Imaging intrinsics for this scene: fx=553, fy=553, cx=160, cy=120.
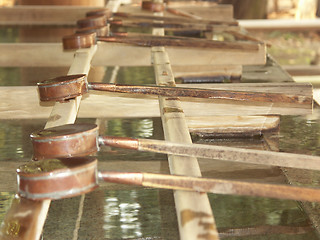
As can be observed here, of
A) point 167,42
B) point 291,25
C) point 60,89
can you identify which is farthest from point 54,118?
point 291,25

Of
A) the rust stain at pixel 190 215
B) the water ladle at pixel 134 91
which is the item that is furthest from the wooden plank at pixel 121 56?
the rust stain at pixel 190 215

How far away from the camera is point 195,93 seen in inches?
70.2

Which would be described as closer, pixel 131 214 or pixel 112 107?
pixel 131 214

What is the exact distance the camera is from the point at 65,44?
2.52 meters

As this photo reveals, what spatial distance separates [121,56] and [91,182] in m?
1.75

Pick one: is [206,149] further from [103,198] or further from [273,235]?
[103,198]

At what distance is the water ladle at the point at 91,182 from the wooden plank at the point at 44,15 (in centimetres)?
330

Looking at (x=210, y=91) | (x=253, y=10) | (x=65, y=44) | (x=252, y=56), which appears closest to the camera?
(x=210, y=91)

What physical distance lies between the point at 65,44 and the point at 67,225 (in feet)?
4.26

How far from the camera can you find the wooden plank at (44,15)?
14.0ft

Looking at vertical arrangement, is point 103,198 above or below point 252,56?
below

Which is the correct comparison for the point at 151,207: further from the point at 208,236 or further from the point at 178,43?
the point at 178,43

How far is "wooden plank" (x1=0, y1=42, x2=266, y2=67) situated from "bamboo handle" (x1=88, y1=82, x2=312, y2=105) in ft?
2.96

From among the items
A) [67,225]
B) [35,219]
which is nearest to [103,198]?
[67,225]
